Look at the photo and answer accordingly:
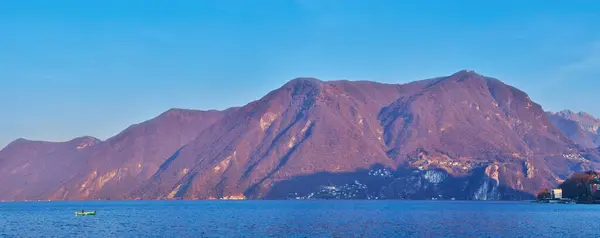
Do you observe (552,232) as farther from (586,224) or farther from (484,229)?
(586,224)

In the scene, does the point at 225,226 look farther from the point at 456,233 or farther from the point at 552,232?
the point at 552,232

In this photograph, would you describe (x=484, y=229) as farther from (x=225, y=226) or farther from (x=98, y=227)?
(x=98, y=227)

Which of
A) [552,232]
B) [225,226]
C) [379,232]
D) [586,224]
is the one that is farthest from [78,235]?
[586,224]

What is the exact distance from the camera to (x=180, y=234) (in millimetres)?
133250

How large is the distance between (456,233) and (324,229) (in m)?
26.3

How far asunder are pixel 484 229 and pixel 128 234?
68118 millimetres

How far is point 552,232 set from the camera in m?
133

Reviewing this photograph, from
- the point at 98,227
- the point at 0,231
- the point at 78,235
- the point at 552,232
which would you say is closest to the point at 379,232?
the point at 552,232

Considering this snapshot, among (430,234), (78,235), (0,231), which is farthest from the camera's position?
(0,231)

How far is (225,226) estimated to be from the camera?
154250 millimetres

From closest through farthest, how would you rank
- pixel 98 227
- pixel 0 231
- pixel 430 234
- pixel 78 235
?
pixel 430 234
pixel 78 235
pixel 0 231
pixel 98 227

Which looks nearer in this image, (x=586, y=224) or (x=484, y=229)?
(x=484, y=229)

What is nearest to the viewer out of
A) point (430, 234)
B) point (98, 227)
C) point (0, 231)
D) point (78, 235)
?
point (430, 234)

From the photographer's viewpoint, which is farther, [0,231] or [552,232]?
[0,231]
